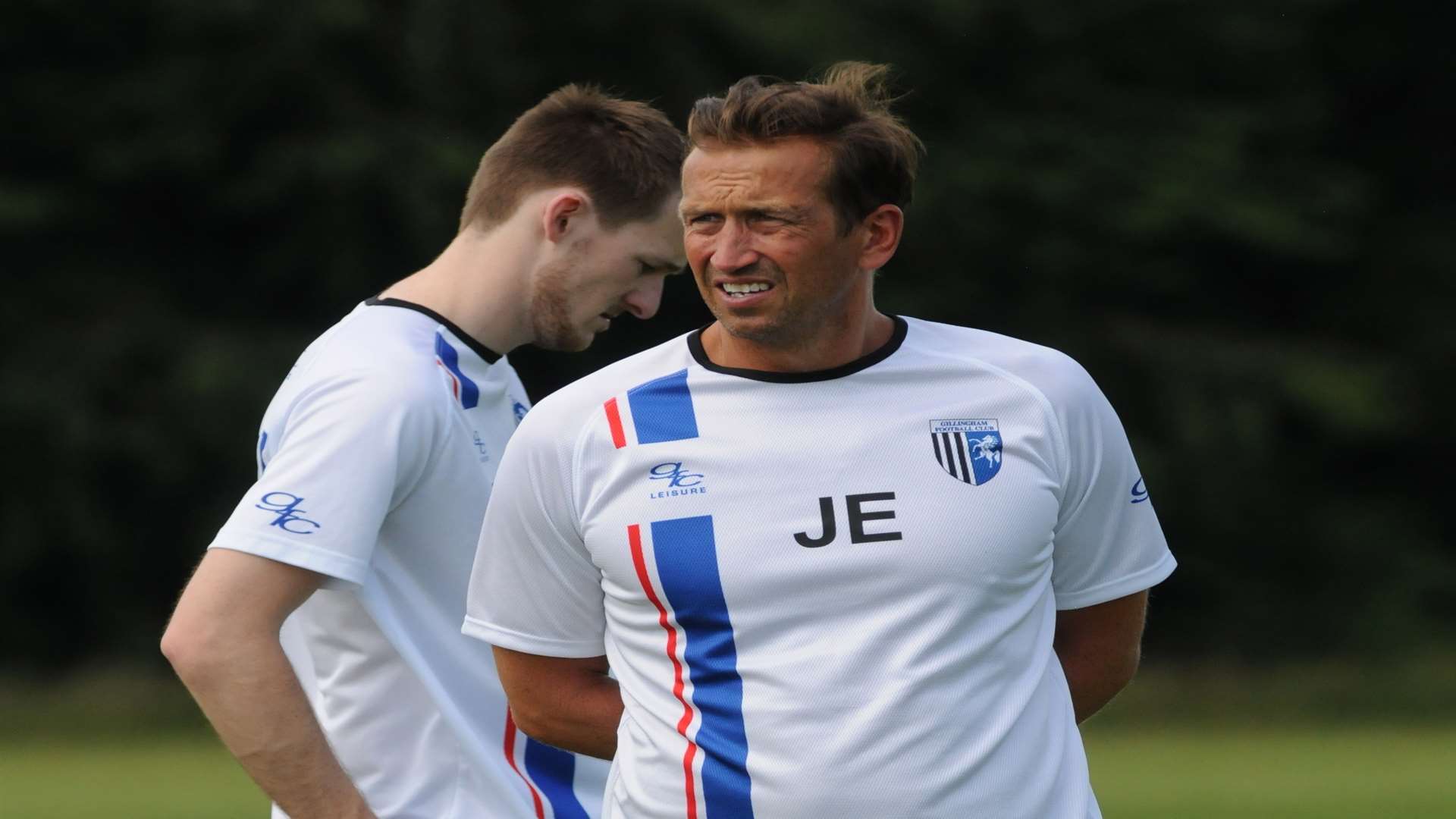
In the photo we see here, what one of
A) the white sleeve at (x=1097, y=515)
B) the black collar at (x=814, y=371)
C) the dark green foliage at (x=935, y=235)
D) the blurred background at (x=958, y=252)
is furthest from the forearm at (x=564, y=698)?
the dark green foliage at (x=935, y=235)

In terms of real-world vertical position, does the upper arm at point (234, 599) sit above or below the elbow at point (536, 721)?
above

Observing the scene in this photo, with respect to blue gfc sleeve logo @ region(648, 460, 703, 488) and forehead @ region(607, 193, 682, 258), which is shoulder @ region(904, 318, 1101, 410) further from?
forehead @ region(607, 193, 682, 258)

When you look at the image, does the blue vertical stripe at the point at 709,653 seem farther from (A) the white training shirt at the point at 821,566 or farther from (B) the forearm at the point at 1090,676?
(B) the forearm at the point at 1090,676

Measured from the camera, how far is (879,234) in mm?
2826

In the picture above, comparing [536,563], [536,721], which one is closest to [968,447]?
[536,563]

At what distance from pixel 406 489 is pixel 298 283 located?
16.8 metres

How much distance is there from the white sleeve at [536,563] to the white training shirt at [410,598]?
17cm

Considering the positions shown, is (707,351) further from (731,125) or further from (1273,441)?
(1273,441)

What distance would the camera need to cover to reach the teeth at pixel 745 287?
8.86ft

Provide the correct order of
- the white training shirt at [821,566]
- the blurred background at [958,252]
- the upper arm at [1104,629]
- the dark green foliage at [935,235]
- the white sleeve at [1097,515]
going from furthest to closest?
the dark green foliage at [935,235], the blurred background at [958,252], the upper arm at [1104,629], the white sleeve at [1097,515], the white training shirt at [821,566]

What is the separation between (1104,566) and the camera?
2924 mm

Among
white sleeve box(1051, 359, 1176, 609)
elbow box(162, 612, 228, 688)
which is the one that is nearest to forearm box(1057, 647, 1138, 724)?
white sleeve box(1051, 359, 1176, 609)

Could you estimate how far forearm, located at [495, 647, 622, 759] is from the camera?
9.43 feet

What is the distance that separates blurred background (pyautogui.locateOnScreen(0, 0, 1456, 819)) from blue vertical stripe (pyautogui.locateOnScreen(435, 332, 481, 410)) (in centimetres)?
1406
